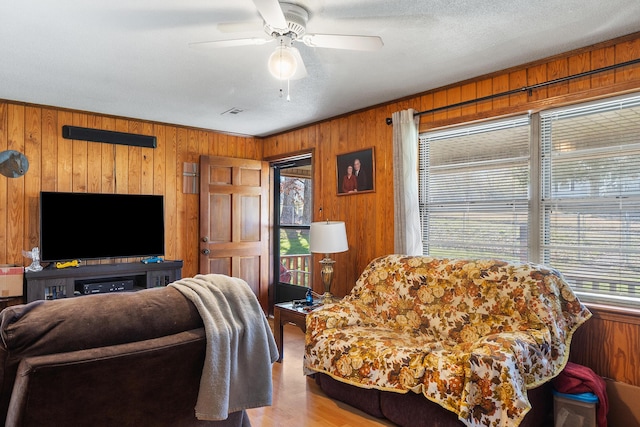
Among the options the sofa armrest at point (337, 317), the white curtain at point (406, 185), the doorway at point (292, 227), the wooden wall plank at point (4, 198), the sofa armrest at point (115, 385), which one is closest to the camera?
the sofa armrest at point (115, 385)

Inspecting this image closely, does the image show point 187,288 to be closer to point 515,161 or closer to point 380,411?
point 380,411

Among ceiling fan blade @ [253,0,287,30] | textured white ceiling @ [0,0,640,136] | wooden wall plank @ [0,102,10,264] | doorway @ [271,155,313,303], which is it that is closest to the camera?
ceiling fan blade @ [253,0,287,30]

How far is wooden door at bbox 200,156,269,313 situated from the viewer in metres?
4.93

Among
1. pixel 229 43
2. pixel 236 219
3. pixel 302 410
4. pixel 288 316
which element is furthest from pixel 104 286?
pixel 229 43

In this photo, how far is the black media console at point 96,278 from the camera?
12.3ft

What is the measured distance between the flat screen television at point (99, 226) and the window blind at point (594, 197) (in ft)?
12.6

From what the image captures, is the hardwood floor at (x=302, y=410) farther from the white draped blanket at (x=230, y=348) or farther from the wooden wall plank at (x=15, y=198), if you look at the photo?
the wooden wall plank at (x=15, y=198)

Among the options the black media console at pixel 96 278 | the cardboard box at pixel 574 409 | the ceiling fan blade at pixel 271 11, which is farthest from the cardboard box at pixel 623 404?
the black media console at pixel 96 278

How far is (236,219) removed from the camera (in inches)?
203

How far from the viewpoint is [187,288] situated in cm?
144

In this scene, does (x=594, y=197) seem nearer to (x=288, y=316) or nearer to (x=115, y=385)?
(x=288, y=316)

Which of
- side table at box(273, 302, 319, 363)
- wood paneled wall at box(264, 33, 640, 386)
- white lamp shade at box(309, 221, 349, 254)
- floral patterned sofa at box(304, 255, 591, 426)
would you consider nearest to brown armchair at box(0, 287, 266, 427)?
floral patterned sofa at box(304, 255, 591, 426)

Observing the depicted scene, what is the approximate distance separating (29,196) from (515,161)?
448 cm

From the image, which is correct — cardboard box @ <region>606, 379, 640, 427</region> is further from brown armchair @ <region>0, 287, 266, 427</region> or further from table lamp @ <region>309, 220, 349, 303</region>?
brown armchair @ <region>0, 287, 266, 427</region>
